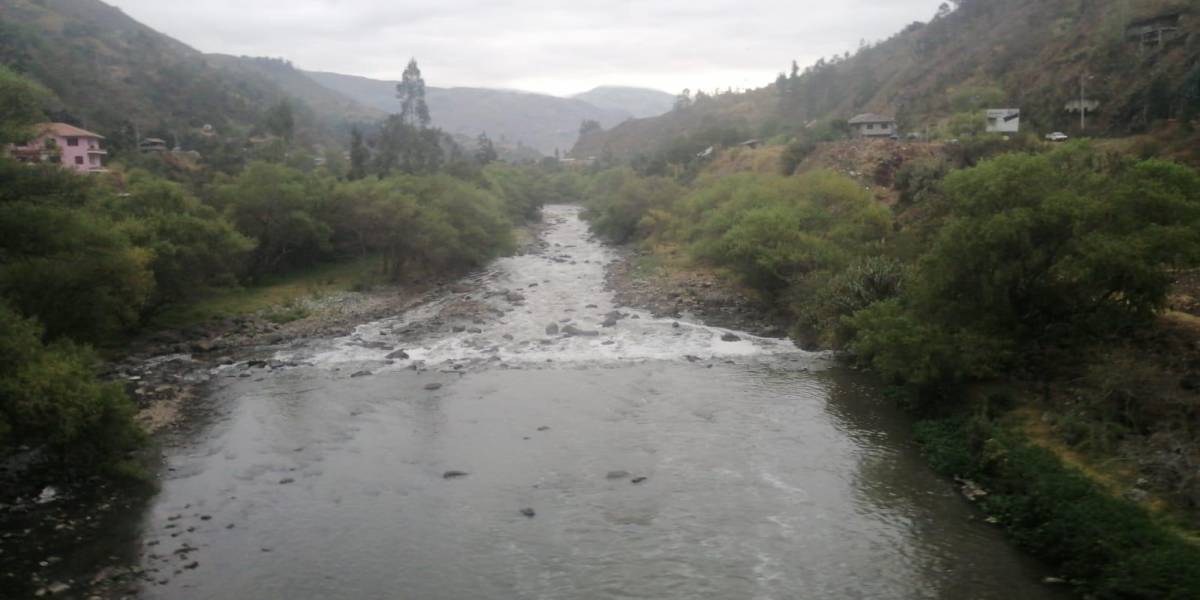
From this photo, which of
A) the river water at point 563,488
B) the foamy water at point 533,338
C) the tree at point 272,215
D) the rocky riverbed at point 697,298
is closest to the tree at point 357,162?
the tree at point 272,215

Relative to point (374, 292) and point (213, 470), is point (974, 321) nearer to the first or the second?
point (213, 470)

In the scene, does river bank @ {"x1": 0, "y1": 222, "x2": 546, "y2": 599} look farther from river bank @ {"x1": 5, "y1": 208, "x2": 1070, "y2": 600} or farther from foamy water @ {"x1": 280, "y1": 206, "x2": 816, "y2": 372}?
foamy water @ {"x1": 280, "y1": 206, "x2": 816, "y2": 372}

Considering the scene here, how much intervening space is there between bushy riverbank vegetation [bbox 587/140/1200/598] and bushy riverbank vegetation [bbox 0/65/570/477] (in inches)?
747

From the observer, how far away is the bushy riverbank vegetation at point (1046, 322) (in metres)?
14.4

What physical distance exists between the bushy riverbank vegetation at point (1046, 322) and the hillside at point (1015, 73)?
23262 mm

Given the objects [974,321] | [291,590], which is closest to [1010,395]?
[974,321]

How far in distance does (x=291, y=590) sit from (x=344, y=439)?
7921 millimetres

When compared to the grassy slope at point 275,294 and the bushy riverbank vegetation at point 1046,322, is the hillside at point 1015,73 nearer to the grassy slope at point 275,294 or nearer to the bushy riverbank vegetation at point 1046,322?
the bushy riverbank vegetation at point 1046,322

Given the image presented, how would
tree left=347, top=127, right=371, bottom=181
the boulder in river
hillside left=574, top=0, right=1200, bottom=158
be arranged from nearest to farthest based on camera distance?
1. the boulder in river
2. hillside left=574, top=0, right=1200, bottom=158
3. tree left=347, top=127, right=371, bottom=181

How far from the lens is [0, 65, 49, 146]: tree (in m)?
18.5

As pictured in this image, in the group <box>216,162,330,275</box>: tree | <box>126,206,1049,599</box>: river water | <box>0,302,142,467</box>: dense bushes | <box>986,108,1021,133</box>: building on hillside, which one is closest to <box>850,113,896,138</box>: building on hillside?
<box>986,108,1021,133</box>: building on hillside

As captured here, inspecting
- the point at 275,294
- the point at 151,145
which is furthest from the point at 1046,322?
the point at 151,145

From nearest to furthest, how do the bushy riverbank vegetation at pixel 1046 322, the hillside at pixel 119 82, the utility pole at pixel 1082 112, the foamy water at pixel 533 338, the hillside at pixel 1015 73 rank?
the bushy riverbank vegetation at pixel 1046 322, the foamy water at pixel 533 338, the hillside at pixel 1015 73, the utility pole at pixel 1082 112, the hillside at pixel 119 82

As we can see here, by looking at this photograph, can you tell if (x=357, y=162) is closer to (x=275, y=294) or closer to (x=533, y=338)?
(x=275, y=294)
